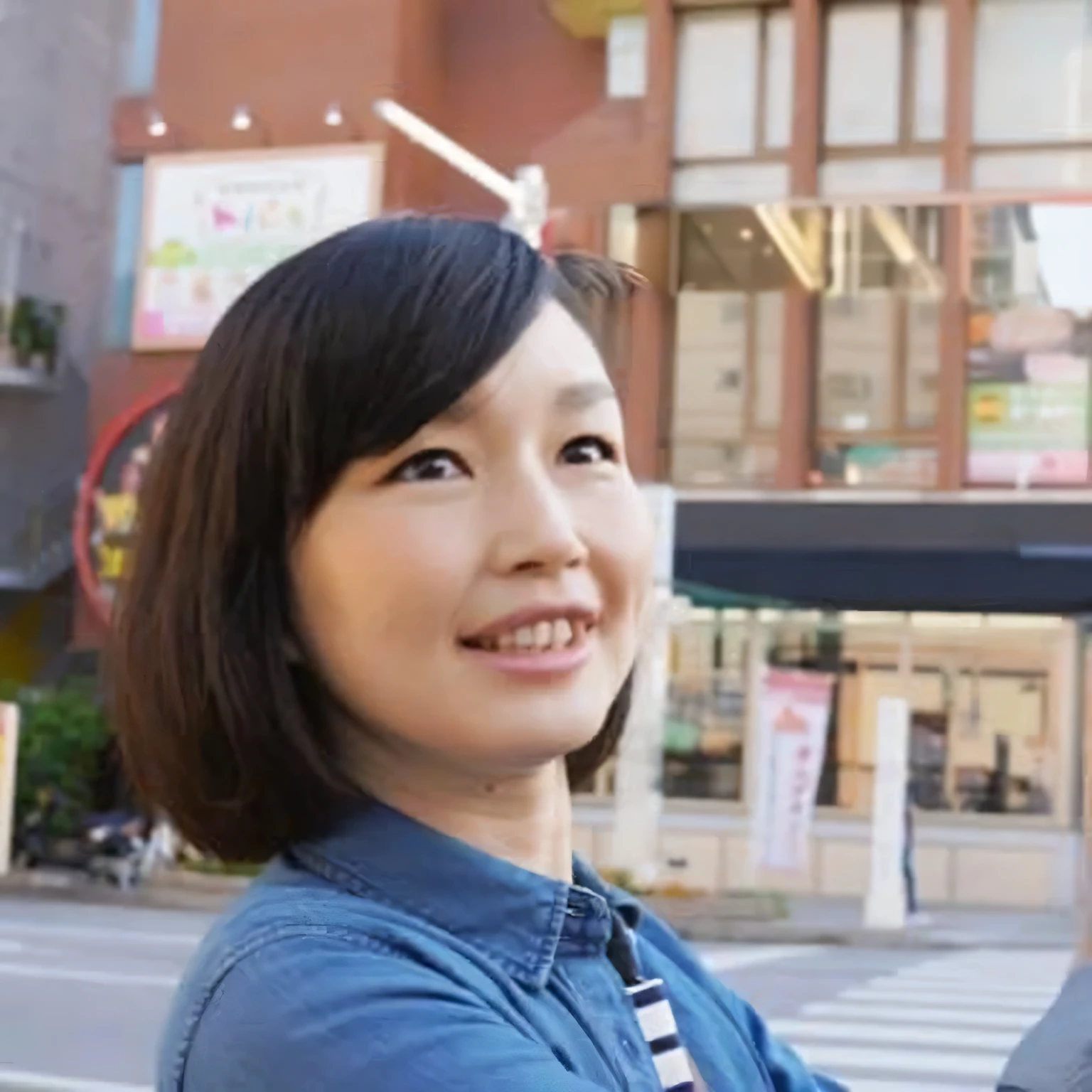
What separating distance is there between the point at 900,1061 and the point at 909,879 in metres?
7.00

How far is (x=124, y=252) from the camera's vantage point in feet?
62.3

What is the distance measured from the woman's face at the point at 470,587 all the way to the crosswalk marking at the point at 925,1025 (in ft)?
11.5

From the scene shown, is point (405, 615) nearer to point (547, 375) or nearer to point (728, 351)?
point (547, 375)

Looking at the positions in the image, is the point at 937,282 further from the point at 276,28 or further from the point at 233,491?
the point at 233,491

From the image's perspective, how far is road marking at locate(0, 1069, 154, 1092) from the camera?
17.0 ft

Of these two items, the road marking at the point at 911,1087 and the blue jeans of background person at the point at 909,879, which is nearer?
the road marking at the point at 911,1087

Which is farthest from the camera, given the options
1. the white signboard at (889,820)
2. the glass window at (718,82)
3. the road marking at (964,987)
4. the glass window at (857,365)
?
the glass window at (718,82)

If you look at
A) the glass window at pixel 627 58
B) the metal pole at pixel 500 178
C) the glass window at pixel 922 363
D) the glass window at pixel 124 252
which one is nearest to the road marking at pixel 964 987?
the metal pole at pixel 500 178

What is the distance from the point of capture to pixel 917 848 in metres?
15.2

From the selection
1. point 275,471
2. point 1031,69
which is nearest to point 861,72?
point 1031,69

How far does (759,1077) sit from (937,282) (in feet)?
50.8

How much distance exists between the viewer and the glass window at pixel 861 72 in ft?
54.5

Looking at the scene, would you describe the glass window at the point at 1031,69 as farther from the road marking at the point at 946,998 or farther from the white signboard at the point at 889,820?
the road marking at the point at 946,998

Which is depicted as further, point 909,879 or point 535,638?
point 909,879
